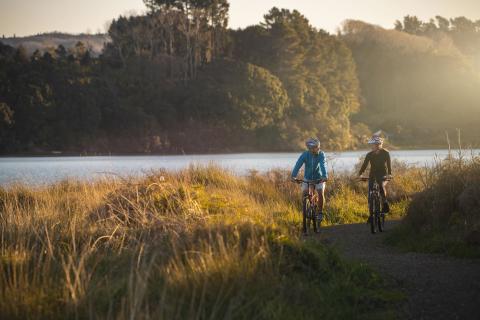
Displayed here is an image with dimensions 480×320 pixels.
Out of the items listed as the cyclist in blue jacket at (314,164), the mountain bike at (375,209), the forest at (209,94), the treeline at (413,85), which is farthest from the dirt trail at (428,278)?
the treeline at (413,85)

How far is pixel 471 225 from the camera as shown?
1021 cm

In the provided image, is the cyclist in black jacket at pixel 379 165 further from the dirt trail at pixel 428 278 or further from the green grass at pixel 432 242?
the dirt trail at pixel 428 278

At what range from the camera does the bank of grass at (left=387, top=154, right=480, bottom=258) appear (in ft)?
32.8

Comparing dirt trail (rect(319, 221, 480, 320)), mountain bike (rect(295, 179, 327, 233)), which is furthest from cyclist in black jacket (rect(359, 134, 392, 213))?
dirt trail (rect(319, 221, 480, 320))

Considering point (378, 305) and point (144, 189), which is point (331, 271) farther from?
point (144, 189)

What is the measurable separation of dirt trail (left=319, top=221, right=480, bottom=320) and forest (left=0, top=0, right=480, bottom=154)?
5523 centimetres

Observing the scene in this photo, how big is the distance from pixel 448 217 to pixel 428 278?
3.27m

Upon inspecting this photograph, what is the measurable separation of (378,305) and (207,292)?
7.24 ft

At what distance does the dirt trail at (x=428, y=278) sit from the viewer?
6.95 m

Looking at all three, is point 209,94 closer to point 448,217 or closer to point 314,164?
point 314,164

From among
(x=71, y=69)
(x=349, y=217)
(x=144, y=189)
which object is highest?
(x=71, y=69)

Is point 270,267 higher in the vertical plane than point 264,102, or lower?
lower

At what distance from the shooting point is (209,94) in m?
70.1

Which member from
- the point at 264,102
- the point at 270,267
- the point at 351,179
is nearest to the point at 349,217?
the point at 351,179
